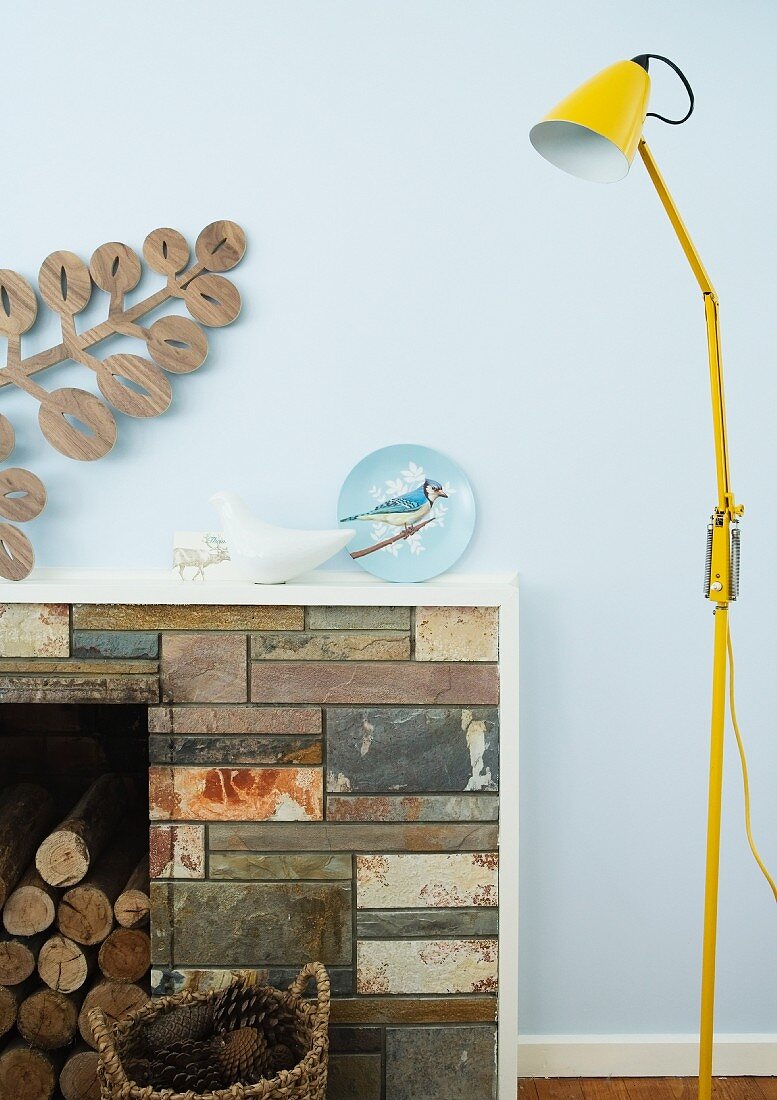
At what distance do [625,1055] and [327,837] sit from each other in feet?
2.88

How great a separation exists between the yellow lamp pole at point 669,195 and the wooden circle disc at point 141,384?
2.87 ft

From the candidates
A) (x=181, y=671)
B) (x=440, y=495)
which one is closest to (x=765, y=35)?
(x=440, y=495)

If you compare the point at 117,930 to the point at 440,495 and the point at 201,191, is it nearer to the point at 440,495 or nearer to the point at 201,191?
the point at 440,495

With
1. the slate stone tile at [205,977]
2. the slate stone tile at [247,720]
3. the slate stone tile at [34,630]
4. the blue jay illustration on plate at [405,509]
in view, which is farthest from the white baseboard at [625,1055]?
the slate stone tile at [34,630]

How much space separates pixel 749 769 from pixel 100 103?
1.93 m

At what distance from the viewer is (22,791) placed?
76.7 inches

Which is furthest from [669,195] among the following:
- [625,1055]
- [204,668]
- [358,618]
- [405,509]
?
[625,1055]

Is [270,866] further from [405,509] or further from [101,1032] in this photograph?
[405,509]

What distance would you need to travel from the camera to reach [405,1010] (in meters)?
1.70

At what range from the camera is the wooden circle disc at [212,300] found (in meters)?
1.86

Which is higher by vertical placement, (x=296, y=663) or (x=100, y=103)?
(x=100, y=103)

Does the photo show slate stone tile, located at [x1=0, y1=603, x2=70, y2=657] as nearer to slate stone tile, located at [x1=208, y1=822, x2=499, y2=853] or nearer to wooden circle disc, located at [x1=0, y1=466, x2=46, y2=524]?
wooden circle disc, located at [x1=0, y1=466, x2=46, y2=524]

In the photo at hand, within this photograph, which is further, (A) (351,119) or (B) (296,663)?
(A) (351,119)

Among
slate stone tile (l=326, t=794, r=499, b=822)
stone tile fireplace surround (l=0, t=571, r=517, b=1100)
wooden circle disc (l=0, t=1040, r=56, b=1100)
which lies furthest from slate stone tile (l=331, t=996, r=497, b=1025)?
wooden circle disc (l=0, t=1040, r=56, b=1100)
